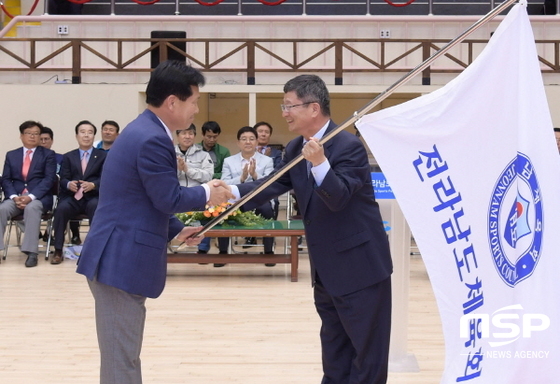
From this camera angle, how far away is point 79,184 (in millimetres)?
7688

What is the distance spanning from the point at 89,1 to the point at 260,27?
3065 millimetres

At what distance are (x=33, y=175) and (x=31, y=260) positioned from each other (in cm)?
98

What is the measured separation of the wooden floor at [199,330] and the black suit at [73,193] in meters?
0.64

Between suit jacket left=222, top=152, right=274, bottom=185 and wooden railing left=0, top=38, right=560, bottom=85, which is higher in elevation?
wooden railing left=0, top=38, right=560, bottom=85

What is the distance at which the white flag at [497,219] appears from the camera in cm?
251

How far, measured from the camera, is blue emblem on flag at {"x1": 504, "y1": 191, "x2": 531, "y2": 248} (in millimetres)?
2512

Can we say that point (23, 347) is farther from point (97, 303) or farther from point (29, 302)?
point (97, 303)

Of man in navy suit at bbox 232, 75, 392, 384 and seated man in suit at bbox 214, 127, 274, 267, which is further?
seated man in suit at bbox 214, 127, 274, 267

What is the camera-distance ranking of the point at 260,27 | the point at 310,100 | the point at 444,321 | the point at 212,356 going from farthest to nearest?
1. the point at 260,27
2. the point at 212,356
3. the point at 310,100
4. the point at 444,321

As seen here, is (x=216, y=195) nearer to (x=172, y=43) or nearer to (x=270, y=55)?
(x=270, y=55)

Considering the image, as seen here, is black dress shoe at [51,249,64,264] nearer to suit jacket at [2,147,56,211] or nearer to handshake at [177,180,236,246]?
suit jacket at [2,147,56,211]

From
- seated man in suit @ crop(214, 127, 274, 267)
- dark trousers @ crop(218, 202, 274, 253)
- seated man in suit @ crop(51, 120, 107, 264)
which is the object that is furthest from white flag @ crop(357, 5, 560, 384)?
seated man in suit @ crop(51, 120, 107, 264)

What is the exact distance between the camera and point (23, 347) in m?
4.44

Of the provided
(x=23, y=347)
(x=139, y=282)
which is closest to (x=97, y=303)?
(x=139, y=282)
